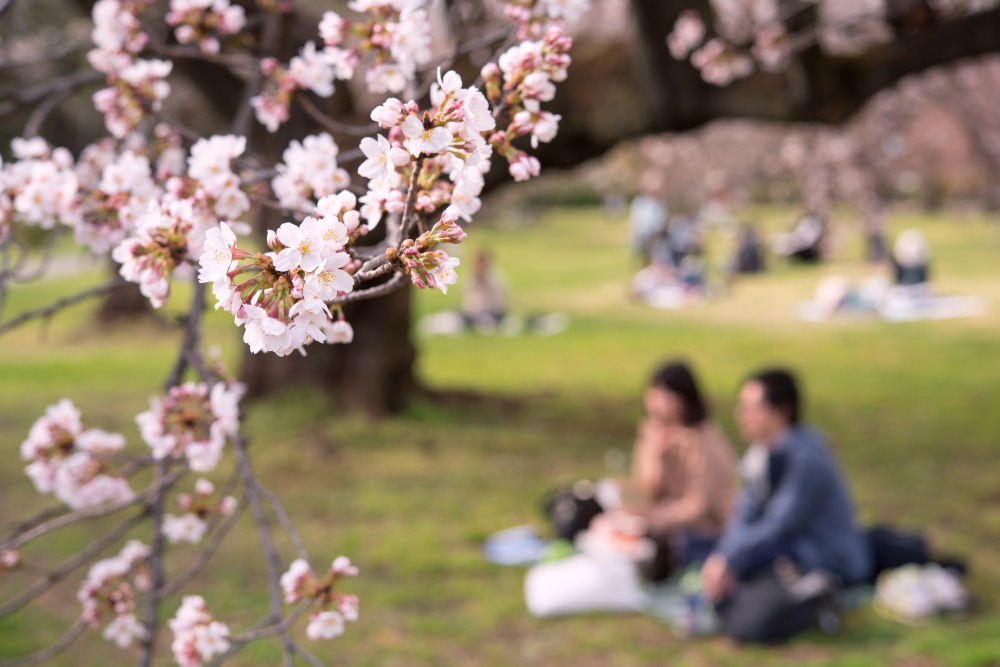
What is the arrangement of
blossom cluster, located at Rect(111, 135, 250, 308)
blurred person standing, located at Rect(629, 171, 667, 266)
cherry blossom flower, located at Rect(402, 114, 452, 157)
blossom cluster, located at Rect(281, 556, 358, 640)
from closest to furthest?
1. cherry blossom flower, located at Rect(402, 114, 452, 157)
2. blossom cluster, located at Rect(111, 135, 250, 308)
3. blossom cluster, located at Rect(281, 556, 358, 640)
4. blurred person standing, located at Rect(629, 171, 667, 266)

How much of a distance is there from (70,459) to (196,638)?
61 cm

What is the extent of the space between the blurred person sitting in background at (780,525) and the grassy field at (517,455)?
18 cm

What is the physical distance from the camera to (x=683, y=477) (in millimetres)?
5266

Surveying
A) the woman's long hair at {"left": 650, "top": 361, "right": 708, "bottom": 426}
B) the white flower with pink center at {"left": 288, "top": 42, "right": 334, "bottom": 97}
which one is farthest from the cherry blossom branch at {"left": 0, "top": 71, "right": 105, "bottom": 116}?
the woman's long hair at {"left": 650, "top": 361, "right": 708, "bottom": 426}

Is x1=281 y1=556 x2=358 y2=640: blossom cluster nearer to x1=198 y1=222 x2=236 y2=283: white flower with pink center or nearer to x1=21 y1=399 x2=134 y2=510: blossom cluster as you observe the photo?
x1=21 y1=399 x2=134 y2=510: blossom cluster

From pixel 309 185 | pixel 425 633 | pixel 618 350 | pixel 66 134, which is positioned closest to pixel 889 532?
pixel 425 633

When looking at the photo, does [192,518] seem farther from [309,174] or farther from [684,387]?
[684,387]

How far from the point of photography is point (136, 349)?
43.2 feet

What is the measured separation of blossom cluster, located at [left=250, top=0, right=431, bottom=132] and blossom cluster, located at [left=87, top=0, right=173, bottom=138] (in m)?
0.23

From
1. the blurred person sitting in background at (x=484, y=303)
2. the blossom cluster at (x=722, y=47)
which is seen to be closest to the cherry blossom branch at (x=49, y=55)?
the blossom cluster at (x=722, y=47)

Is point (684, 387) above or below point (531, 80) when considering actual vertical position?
below

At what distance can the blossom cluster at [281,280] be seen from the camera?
1224 mm

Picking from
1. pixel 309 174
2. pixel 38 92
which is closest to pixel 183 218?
pixel 309 174

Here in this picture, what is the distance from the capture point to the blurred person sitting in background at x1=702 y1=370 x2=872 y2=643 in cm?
441
